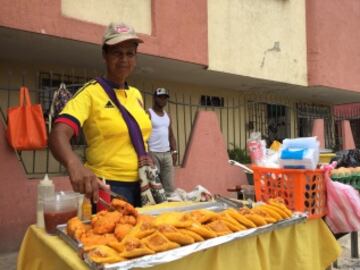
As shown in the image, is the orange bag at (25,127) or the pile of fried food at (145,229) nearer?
the pile of fried food at (145,229)

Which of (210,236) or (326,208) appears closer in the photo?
(210,236)

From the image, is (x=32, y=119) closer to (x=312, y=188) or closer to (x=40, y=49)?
(x=40, y=49)

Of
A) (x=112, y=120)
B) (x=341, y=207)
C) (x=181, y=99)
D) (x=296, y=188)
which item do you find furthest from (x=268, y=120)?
(x=112, y=120)

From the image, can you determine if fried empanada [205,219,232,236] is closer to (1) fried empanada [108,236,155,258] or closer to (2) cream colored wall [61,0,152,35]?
(1) fried empanada [108,236,155,258]

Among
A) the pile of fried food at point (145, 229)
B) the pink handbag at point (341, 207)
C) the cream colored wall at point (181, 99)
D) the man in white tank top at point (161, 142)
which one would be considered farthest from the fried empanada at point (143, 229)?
the man in white tank top at point (161, 142)

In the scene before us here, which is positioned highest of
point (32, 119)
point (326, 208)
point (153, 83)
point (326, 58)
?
point (326, 58)

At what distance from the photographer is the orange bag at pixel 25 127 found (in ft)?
14.2

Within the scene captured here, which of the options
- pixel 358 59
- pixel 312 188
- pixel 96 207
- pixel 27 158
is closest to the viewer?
pixel 96 207

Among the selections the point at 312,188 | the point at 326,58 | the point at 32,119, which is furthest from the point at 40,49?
the point at 326,58

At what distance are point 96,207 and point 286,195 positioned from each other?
1.13 m

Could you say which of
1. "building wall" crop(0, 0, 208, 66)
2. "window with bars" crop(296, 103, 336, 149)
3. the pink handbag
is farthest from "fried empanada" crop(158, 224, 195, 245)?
"window with bars" crop(296, 103, 336, 149)

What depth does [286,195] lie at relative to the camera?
8.09 ft

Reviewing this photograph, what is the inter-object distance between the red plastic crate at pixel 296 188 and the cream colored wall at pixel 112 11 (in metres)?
3.64

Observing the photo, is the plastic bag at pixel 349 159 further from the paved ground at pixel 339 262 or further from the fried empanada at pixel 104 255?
the fried empanada at pixel 104 255
